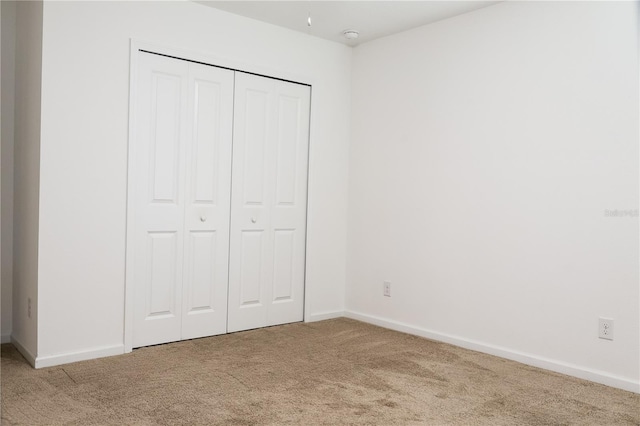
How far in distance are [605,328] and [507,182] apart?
3.56ft

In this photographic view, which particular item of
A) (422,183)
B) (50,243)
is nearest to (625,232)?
(422,183)

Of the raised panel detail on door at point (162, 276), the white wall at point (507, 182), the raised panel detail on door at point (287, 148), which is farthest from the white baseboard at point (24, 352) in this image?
the white wall at point (507, 182)

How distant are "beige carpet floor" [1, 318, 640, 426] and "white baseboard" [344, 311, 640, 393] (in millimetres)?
71

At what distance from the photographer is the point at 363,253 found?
470 centimetres

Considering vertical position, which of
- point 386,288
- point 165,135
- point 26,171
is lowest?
point 386,288

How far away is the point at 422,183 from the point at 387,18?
1272mm

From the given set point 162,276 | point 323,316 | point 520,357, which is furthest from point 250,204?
point 520,357

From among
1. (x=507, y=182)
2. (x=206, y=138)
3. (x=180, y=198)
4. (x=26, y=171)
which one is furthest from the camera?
(x=206, y=138)

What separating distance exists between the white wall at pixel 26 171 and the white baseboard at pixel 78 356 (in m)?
0.07

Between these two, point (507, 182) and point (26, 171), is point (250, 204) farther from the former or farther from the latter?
point (507, 182)

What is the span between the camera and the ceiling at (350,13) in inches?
149

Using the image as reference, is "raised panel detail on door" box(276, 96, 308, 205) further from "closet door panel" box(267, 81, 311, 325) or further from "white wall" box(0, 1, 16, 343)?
"white wall" box(0, 1, 16, 343)

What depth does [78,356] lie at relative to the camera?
3330 mm

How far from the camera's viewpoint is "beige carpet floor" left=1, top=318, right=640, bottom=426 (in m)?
2.55
